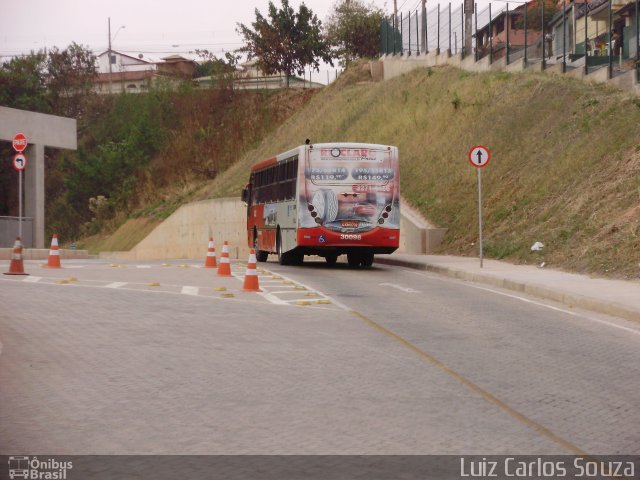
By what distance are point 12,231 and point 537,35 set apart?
78.4 ft

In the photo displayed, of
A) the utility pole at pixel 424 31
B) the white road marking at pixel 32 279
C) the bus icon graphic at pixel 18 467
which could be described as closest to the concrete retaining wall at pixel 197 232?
the utility pole at pixel 424 31

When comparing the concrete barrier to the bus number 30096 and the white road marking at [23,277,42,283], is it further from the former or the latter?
the white road marking at [23,277,42,283]

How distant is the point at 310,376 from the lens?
980cm

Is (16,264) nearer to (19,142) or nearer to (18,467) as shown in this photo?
A: (19,142)

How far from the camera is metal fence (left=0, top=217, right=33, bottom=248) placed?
38094 mm

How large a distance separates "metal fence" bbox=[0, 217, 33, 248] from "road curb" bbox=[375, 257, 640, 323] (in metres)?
16.3

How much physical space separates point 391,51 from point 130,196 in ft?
62.7

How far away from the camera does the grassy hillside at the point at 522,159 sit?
2667cm

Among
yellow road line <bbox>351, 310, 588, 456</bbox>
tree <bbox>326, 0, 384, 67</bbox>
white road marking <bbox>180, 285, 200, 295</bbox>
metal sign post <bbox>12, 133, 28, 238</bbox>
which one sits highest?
tree <bbox>326, 0, 384, 67</bbox>

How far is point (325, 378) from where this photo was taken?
9680mm

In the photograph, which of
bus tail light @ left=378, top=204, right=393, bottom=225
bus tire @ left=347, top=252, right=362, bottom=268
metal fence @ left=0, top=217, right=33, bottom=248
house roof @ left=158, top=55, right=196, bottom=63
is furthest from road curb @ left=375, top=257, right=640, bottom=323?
house roof @ left=158, top=55, right=196, bottom=63

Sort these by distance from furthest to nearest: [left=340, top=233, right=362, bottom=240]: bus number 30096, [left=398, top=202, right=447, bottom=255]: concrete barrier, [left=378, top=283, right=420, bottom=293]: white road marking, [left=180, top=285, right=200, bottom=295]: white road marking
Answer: [left=398, top=202, right=447, bottom=255]: concrete barrier < [left=340, top=233, right=362, bottom=240]: bus number 30096 < [left=378, top=283, right=420, bottom=293]: white road marking < [left=180, top=285, right=200, bottom=295]: white road marking

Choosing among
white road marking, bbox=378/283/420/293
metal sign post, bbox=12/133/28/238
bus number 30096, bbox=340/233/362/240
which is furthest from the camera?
metal sign post, bbox=12/133/28/238

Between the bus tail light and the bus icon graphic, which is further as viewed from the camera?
the bus tail light
